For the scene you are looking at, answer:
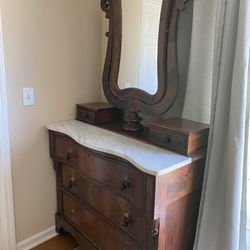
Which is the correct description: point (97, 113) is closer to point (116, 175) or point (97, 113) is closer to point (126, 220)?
point (116, 175)

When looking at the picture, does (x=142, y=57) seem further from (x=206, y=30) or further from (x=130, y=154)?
(x=130, y=154)

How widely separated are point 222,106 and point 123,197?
2.35ft

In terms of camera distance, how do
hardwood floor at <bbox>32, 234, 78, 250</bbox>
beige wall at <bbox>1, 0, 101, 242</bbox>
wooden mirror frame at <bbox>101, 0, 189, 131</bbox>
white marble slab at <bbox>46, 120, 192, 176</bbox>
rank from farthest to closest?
hardwood floor at <bbox>32, 234, 78, 250</bbox> < beige wall at <bbox>1, 0, 101, 242</bbox> < wooden mirror frame at <bbox>101, 0, 189, 131</bbox> < white marble slab at <bbox>46, 120, 192, 176</bbox>

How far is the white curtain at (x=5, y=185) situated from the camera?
170 cm

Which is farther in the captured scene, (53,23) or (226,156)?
(53,23)

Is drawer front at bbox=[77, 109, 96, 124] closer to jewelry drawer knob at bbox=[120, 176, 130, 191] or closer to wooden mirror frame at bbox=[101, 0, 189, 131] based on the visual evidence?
wooden mirror frame at bbox=[101, 0, 189, 131]

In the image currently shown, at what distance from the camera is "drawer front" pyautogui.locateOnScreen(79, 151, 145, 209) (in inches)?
51.5

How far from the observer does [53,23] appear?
1848 millimetres

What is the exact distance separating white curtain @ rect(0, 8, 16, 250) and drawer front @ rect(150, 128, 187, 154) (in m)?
0.97

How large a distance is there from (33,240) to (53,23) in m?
1.62

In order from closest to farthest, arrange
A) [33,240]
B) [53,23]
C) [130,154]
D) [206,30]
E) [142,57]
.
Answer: [130,154]
[206,30]
[142,57]
[53,23]
[33,240]

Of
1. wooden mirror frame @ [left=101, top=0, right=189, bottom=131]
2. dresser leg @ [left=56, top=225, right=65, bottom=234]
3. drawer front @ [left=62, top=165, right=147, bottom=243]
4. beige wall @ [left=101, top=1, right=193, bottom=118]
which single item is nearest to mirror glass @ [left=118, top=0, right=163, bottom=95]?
wooden mirror frame @ [left=101, top=0, right=189, bottom=131]

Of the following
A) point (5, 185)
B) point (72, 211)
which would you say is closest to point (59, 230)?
point (72, 211)

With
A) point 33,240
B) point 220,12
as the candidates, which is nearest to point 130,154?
point 220,12
